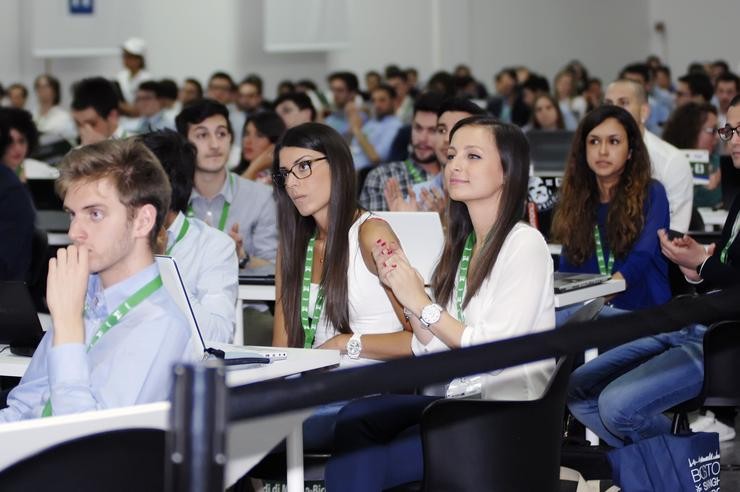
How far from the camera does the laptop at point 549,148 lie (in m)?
7.08

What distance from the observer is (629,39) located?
1984 centimetres

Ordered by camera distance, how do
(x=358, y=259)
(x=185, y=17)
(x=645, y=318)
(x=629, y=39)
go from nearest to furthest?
(x=645, y=318) → (x=358, y=259) → (x=185, y=17) → (x=629, y=39)

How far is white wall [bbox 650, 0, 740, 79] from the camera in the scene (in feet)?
62.8

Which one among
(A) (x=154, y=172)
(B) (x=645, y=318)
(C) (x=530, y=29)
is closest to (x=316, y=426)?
(A) (x=154, y=172)

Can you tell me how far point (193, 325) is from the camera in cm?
267

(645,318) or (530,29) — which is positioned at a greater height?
(530,29)

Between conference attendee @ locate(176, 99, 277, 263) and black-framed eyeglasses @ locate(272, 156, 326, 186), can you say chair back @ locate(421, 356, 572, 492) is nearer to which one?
black-framed eyeglasses @ locate(272, 156, 326, 186)

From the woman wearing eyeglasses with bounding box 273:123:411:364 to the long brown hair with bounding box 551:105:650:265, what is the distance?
97 centimetres

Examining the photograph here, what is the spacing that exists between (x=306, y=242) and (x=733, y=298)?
156 cm

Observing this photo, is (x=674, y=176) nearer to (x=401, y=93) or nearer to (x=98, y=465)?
(x=98, y=465)

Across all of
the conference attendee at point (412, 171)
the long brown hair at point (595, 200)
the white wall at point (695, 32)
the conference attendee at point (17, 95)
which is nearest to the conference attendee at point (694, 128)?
the conference attendee at point (412, 171)

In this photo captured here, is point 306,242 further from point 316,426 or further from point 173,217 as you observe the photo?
point 316,426

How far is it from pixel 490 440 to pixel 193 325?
0.70 meters

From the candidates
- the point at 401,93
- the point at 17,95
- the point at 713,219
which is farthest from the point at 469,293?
the point at 401,93
